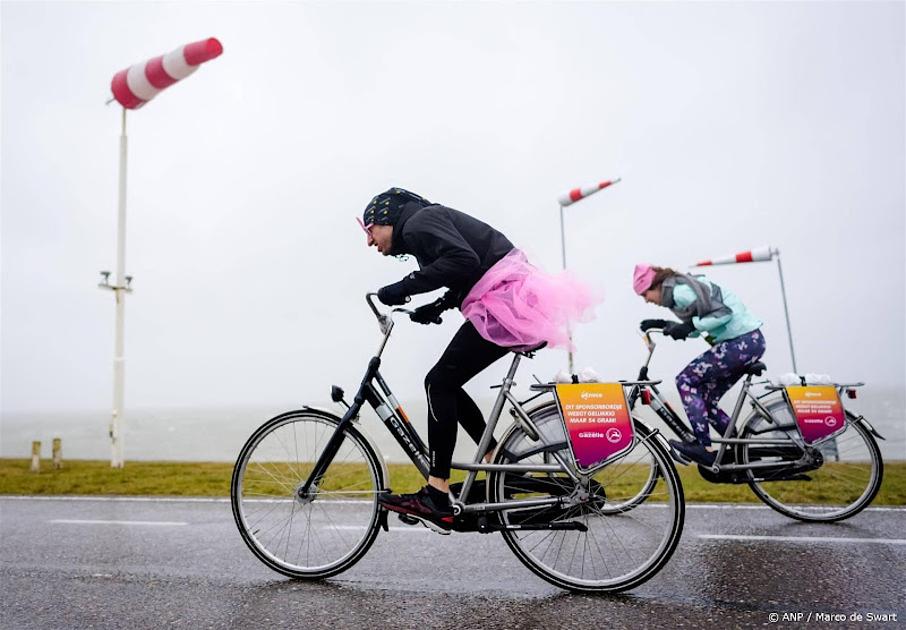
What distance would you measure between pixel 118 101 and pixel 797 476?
13.2 meters

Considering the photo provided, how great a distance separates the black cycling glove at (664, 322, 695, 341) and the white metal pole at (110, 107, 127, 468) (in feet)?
34.8

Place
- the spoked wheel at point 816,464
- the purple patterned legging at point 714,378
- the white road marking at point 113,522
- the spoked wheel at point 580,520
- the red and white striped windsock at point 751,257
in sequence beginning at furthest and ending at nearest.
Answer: the red and white striped windsock at point 751,257
the white road marking at point 113,522
the purple patterned legging at point 714,378
the spoked wheel at point 816,464
the spoked wheel at point 580,520

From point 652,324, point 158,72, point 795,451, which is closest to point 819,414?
point 795,451

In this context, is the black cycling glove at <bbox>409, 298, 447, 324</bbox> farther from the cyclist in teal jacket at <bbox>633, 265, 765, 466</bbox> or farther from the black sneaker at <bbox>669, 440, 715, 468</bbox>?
the black sneaker at <bbox>669, 440, 715, 468</bbox>

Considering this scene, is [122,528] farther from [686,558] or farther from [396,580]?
[686,558]

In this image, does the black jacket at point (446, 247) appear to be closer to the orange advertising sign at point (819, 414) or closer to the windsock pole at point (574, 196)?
the orange advertising sign at point (819, 414)

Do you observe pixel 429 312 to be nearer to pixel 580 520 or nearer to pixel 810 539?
pixel 580 520

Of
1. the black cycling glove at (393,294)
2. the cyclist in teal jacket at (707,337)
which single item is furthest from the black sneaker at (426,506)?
the cyclist in teal jacket at (707,337)

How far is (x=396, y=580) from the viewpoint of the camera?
3.49 meters

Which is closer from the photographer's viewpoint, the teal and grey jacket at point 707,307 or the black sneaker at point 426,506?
the black sneaker at point 426,506

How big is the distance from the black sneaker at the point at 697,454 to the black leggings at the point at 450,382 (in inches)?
93.4

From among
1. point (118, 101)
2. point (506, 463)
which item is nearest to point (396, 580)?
point (506, 463)

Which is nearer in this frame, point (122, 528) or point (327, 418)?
point (327, 418)

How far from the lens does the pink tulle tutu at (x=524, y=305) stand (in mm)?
3320
